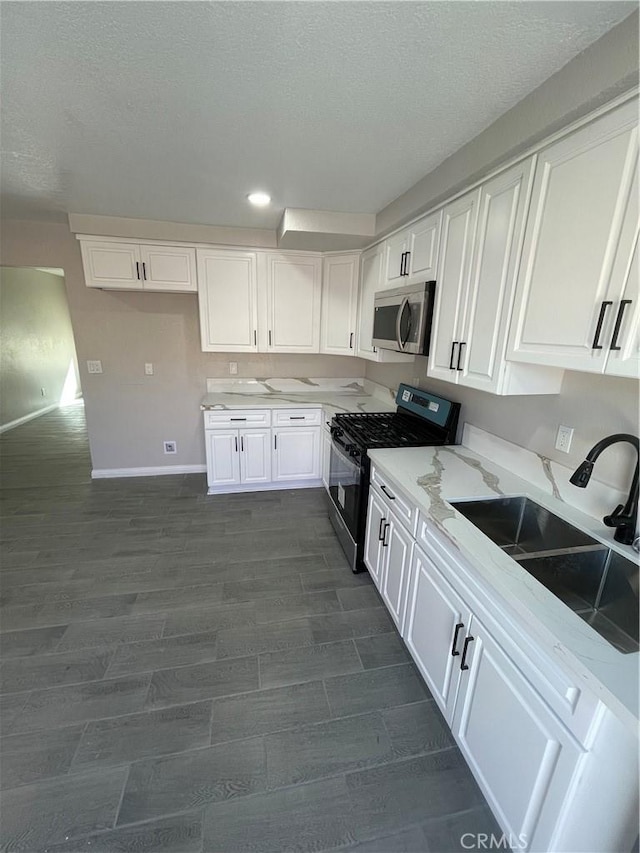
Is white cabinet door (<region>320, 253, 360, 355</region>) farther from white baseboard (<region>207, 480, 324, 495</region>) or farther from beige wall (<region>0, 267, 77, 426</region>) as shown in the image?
beige wall (<region>0, 267, 77, 426</region>)

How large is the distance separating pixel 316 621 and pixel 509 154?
7.97ft

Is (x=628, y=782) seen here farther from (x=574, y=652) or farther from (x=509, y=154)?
(x=509, y=154)

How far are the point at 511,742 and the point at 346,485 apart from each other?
165 cm

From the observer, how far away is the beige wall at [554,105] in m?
1.00

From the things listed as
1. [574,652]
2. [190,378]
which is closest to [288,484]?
[190,378]

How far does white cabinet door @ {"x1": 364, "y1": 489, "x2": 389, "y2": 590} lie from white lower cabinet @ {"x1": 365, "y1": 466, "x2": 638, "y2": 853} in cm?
44

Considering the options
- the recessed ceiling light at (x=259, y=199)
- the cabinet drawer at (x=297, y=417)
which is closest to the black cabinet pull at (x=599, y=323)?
the recessed ceiling light at (x=259, y=199)

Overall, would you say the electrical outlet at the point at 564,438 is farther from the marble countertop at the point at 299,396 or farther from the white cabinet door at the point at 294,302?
the white cabinet door at the point at 294,302

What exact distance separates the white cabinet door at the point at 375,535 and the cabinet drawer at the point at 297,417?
1.41 meters

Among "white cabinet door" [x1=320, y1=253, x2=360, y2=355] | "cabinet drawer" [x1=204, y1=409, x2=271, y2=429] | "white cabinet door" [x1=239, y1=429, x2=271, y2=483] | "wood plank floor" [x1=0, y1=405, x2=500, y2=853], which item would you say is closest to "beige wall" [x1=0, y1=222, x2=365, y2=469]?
"white cabinet door" [x1=320, y1=253, x2=360, y2=355]

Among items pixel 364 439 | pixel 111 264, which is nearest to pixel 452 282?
pixel 364 439

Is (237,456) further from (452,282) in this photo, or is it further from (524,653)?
(524,653)

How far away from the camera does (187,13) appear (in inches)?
39.5

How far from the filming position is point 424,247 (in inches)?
83.6
